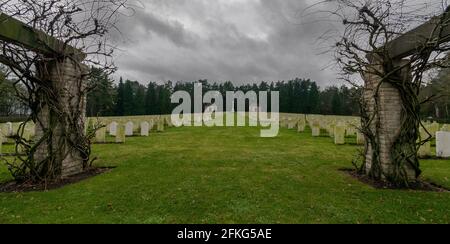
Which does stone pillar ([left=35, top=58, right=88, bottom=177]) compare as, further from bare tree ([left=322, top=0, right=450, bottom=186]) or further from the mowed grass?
bare tree ([left=322, top=0, right=450, bottom=186])

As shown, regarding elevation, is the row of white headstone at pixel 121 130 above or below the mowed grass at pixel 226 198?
above

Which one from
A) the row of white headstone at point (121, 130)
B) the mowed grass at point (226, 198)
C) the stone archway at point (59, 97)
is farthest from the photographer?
the row of white headstone at point (121, 130)

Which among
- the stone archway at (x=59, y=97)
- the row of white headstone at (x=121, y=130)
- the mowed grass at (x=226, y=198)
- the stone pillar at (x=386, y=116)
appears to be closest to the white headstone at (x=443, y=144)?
the mowed grass at (x=226, y=198)

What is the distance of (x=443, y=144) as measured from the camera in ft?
34.1

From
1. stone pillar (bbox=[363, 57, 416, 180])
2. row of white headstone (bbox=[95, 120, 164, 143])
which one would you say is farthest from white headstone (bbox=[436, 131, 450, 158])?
A: row of white headstone (bbox=[95, 120, 164, 143])

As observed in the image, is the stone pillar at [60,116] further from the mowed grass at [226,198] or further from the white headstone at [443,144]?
the white headstone at [443,144]

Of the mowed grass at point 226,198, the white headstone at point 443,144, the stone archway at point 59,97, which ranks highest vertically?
the stone archway at point 59,97

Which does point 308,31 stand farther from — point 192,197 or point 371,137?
point 192,197

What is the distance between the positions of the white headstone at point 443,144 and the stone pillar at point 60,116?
1200cm

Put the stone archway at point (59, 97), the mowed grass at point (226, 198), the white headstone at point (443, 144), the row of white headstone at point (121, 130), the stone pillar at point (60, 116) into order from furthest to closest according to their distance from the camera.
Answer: the row of white headstone at point (121, 130)
the white headstone at point (443, 144)
the stone pillar at point (60, 116)
the stone archway at point (59, 97)
the mowed grass at point (226, 198)

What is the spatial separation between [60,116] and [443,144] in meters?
12.5

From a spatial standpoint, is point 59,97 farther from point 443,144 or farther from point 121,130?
point 443,144

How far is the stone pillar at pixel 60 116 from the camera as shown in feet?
22.6
